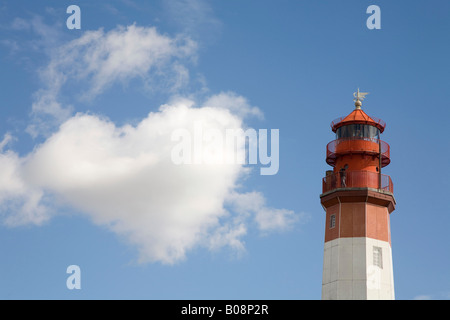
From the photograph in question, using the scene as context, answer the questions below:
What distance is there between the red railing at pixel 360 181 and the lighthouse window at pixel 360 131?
131 inches

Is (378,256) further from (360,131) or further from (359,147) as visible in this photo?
(360,131)

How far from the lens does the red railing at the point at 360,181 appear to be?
5350 centimetres

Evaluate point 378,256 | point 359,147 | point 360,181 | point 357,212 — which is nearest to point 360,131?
point 359,147

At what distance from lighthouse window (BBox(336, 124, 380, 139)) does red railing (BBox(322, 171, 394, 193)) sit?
3325 millimetres

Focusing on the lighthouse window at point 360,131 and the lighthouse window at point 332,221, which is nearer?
the lighthouse window at point 332,221

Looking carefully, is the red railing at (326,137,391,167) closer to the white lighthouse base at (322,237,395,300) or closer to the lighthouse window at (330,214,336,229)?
the lighthouse window at (330,214,336,229)

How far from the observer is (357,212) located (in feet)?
173

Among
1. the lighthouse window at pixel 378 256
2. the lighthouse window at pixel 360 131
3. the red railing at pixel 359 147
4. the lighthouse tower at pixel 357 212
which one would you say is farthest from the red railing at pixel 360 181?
the lighthouse window at pixel 378 256

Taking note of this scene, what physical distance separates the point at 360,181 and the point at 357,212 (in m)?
2.49

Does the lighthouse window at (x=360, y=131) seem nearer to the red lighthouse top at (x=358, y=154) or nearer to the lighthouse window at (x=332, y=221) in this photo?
the red lighthouse top at (x=358, y=154)

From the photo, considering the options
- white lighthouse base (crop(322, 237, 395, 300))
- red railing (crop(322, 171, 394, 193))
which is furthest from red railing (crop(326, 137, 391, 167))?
white lighthouse base (crop(322, 237, 395, 300))

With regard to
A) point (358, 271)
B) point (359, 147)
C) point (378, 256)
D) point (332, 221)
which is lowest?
point (358, 271)
